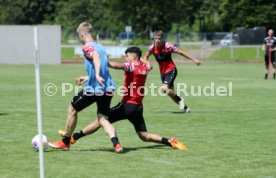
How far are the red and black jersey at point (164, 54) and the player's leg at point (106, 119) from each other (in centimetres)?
592

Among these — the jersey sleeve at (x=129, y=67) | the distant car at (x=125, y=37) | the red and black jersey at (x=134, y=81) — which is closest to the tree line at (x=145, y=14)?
the distant car at (x=125, y=37)

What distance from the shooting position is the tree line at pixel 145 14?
77.3m

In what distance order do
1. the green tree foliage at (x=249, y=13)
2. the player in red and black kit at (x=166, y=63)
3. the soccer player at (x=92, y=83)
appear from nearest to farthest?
the soccer player at (x=92, y=83)
the player in red and black kit at (x=166, y=63)
the green tree foliage at (x=249, y=13)

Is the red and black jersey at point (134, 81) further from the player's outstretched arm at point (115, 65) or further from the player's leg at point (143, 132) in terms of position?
the player's outstretched arm at point (115, 65)

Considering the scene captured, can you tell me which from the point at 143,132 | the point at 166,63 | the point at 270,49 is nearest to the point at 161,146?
the point at 143,132

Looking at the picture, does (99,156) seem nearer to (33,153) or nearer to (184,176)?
(33,153)

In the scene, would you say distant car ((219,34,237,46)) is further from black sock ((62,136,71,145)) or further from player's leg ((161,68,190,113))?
black sock ((62,136,71,145))

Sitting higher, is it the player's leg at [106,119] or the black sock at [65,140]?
the player's leg at [106,119]

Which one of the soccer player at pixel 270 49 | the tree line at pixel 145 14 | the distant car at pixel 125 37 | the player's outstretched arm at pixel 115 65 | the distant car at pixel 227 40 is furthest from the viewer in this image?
the tree line at pixel 145 14

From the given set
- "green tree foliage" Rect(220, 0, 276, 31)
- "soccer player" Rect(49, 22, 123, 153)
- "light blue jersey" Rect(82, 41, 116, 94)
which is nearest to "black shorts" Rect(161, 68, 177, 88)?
"soccer player" Rect(49, 22, 123, 153)

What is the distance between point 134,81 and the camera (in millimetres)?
10820

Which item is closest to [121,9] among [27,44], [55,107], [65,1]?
[65,1]

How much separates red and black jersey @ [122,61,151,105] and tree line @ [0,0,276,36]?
60707 mm

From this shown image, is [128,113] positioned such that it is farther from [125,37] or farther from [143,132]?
[125,37]
